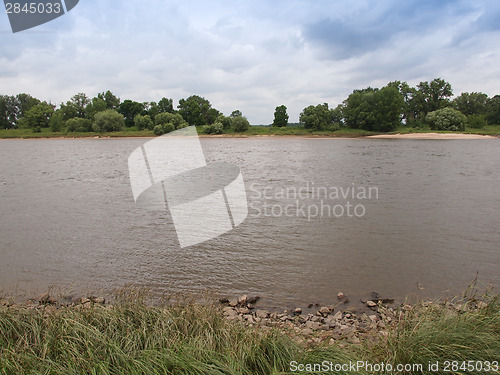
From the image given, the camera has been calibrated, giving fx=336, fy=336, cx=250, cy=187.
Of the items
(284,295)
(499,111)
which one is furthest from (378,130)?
(284,295)

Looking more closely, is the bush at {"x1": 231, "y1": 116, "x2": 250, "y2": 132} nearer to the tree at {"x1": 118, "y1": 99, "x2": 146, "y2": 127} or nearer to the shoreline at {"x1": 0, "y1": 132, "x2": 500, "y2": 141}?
the shoreline at {"x1": 0, "y1": 132, "x2": 500, "y2": 141}

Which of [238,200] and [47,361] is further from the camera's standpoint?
[238,200]

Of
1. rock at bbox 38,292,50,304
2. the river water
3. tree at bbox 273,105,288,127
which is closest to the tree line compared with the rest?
tree at bbox 273,105,288,127

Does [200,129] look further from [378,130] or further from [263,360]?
[263,360]

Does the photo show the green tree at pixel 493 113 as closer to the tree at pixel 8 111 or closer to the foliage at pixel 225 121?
the foliage at pixel 225 121

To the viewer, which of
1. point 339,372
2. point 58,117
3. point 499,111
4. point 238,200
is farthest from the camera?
point 58,117

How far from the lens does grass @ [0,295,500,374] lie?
371 cm

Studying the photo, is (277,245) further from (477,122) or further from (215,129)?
(477,122)

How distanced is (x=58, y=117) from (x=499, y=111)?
5239 inches

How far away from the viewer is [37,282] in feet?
27.5

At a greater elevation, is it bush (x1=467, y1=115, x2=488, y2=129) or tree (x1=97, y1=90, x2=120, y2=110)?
tree (x1=97, y1=90, x2=120, y2=110)

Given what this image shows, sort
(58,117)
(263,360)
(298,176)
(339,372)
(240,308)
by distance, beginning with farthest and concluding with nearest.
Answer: (58,117), (298,176), (240,308), (263,360), (339,372)

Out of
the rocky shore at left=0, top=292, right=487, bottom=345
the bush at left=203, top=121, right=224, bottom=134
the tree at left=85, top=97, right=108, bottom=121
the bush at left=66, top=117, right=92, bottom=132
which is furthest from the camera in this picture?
the tree at left=85, top=97, right=108, bottom=121

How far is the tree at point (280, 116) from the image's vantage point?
366ft
